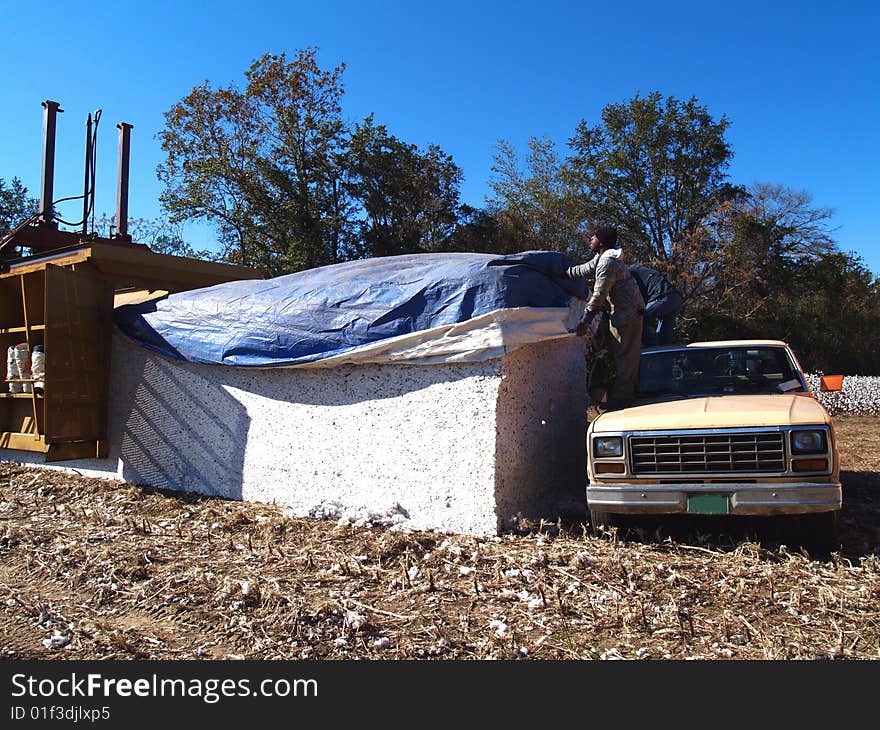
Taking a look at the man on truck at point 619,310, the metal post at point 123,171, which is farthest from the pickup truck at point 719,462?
the metal post at point 123,171

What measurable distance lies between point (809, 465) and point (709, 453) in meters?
0.61

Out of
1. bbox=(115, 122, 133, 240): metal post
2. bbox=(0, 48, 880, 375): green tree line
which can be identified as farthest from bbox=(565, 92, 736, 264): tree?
bbox=(115, 122, 133, 240): metal post

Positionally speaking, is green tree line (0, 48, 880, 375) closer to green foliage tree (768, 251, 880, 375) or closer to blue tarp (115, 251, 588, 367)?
green foliage tree (768, 251, 880, 375)

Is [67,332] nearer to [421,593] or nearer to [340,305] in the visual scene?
[340,305]

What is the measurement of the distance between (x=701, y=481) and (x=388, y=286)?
2953 mm

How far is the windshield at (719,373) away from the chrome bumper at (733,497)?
4.47 ft

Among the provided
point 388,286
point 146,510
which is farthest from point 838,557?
point 146,510

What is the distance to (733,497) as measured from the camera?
4.65 metres

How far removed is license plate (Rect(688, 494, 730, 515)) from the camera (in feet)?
15.3

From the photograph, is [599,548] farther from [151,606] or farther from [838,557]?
[151,606]

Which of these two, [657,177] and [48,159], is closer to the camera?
[48,159]

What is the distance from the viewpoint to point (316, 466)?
636 cm

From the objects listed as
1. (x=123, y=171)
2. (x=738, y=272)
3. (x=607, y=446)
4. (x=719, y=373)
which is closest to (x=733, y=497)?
(x=607, y=446)

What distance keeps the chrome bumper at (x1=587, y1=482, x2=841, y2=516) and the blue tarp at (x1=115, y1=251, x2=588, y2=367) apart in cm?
166
